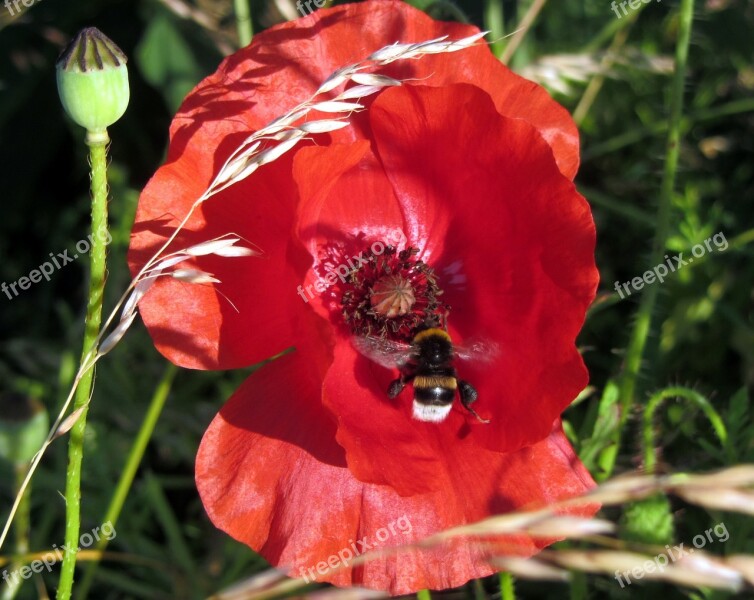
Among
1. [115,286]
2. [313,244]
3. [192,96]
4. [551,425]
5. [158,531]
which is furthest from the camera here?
[158,531]

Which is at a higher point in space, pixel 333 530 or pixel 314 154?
pixel 314 154

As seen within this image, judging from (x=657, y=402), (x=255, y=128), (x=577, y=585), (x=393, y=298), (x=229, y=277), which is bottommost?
(x=577, y=585)

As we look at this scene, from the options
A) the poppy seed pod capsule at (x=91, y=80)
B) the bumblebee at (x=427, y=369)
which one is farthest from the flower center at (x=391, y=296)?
the poppy seed pod capsule at (x=91, y=80)

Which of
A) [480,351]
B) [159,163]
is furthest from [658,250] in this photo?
[159,163]

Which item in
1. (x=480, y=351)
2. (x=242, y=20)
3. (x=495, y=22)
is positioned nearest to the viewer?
(x=480, y=351)

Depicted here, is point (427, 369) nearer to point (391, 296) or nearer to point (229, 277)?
point (391, 296)

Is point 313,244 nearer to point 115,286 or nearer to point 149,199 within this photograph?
point 149,199

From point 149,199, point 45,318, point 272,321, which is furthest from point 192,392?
point 149,199
